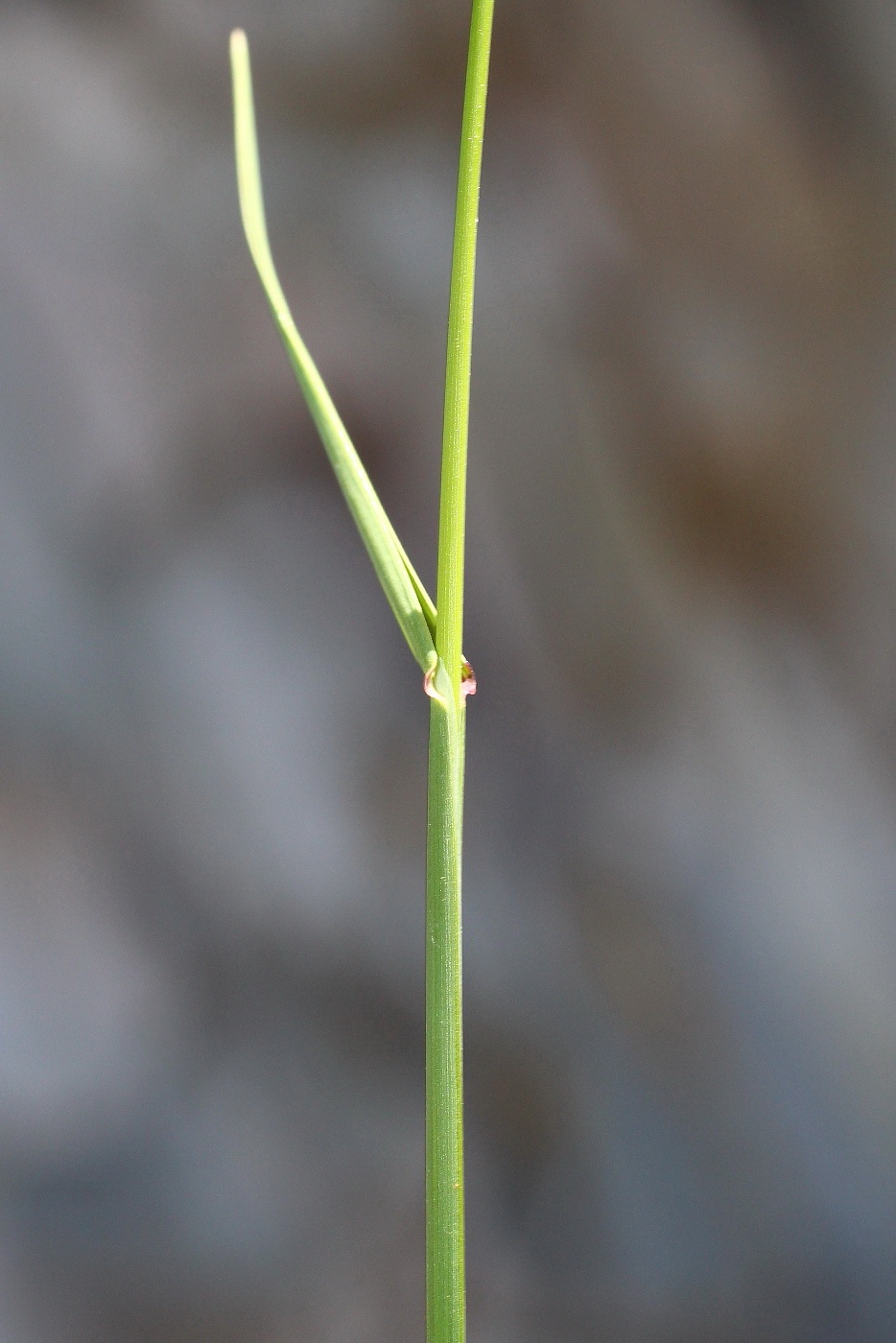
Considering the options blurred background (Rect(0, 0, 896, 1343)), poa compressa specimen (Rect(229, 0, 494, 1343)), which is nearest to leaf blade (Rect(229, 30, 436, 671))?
poa compressa specimen (Rect(229, 0, 494, 1343))

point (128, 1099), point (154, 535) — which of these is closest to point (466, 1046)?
point (128, 1099)

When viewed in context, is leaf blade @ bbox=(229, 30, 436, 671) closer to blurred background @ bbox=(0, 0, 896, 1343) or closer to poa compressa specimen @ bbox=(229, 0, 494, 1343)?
poa compressa specimen @ bbox=(229, 0, 494, 1343)

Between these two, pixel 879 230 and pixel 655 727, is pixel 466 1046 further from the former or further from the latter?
pixel 879 230

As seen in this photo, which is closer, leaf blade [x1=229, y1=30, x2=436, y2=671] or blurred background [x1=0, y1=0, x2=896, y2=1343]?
leaf blade [x1=229, y1=30, x2=436, y2=671]

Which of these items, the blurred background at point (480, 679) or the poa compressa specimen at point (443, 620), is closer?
the poa compressa specimen at point (443, 620)

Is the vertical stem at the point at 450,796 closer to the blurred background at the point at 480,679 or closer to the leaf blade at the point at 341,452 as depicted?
the leaf blade at the point at 341,452

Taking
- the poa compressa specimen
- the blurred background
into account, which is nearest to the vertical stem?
the poa compressa specimen

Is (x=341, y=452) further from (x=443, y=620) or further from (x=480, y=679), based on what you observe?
(x=480, y=679)

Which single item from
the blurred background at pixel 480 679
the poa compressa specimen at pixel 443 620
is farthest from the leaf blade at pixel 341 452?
the blurred background at pixel 480 679
